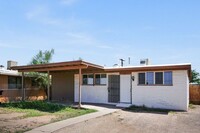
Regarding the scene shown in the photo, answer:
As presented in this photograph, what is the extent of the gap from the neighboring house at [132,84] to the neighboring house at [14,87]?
141 inches

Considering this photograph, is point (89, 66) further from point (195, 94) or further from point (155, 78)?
point (195, 94)

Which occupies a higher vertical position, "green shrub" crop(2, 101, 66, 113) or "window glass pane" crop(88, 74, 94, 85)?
"window glass pane" crop(88, 74, 94, 85)

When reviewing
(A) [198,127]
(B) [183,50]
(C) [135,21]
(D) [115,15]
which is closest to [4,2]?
(D) [115,15]

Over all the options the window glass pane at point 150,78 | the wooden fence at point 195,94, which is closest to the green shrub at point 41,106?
the window glass pane at point 150,78

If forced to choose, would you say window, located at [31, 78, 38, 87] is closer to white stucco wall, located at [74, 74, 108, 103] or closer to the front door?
white stucco wall, located at [74, 74, 108, 103]

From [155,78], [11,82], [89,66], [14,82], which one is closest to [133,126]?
[155,78]

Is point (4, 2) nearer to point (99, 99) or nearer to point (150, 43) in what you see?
point (99, 99)

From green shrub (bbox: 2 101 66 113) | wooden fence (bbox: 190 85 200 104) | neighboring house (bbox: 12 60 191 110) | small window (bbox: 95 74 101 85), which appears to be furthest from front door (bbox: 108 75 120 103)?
wooden fence (bbox: 190 85 200 104)

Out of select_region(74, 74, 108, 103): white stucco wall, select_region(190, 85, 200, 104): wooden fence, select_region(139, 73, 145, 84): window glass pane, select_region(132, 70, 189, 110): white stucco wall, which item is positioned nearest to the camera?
select_region(132, 70, 189, 110): white stucco wall

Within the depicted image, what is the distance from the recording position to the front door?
18.4 metres

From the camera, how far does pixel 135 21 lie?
56.2 ft

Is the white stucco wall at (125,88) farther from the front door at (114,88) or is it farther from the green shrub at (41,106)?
the green shrub at (41,106)

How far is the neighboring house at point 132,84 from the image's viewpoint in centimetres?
1575

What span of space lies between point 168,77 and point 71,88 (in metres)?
9.16
